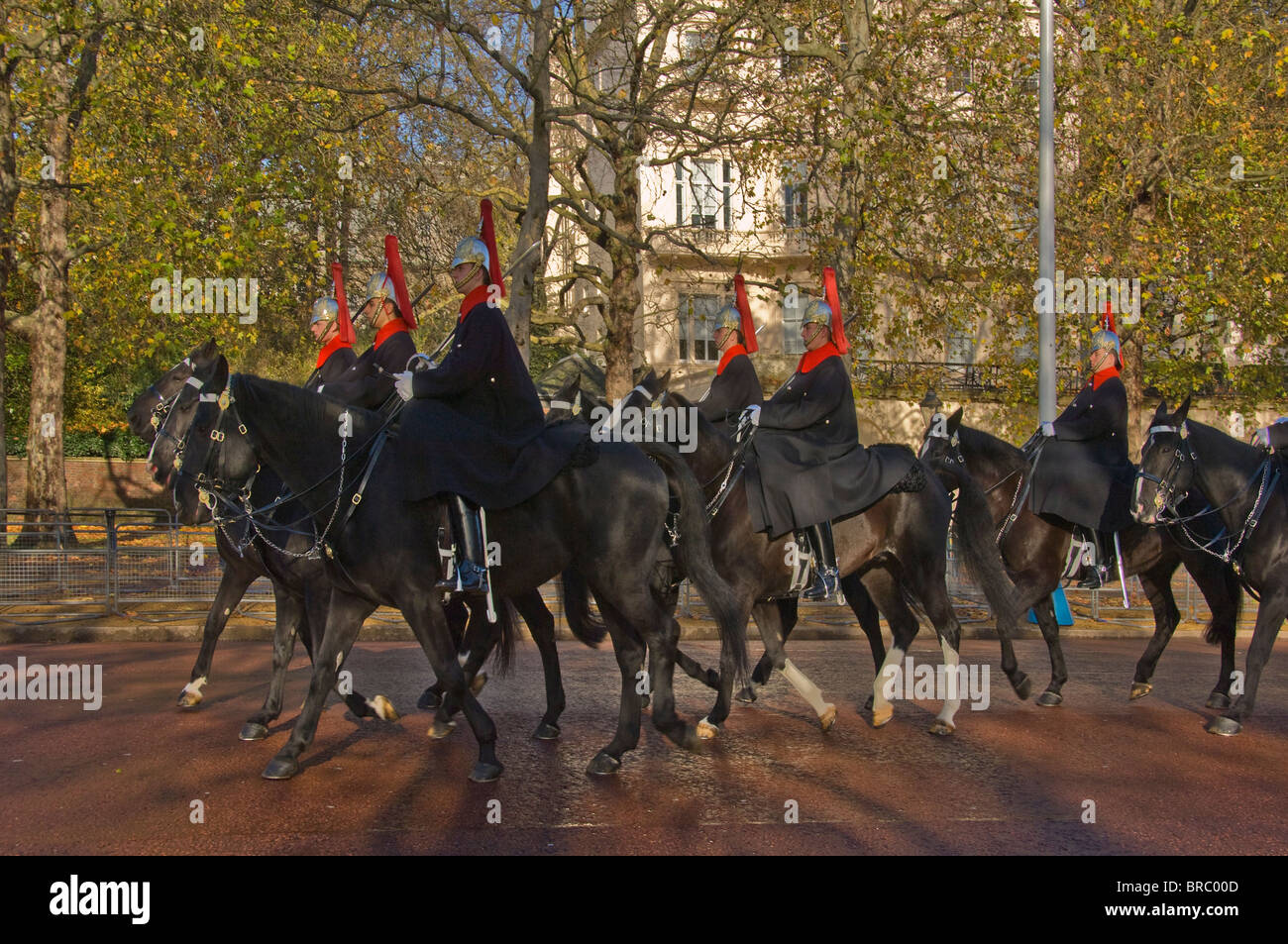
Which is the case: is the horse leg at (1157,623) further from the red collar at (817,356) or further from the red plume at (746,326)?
the red plume at (746,326)

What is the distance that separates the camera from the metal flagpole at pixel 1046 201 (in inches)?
607

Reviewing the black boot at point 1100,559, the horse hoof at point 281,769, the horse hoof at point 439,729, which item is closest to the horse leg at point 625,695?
the horse hoof at point 439,729

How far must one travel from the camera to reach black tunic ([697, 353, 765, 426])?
9.50 meters

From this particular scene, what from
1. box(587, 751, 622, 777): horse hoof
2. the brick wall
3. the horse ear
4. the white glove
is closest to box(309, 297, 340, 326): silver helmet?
the horse ear

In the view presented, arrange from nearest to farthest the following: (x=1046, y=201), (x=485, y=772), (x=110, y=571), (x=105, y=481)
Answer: (x=485, y=772), (x=110, y=571), (x=1046, y=201), (x=105, y=481)

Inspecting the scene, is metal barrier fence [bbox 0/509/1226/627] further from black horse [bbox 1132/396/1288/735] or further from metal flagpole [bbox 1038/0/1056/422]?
black horse [bbox 1132/396/1288/735]

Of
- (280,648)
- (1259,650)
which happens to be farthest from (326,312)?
(1259,650)

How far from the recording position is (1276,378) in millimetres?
24844

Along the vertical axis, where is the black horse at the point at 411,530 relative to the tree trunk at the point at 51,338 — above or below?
below

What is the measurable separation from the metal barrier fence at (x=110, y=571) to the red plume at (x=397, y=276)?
644 centimetres

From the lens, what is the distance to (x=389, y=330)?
8.50 metres

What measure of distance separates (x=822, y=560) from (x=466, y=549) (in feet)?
9.51

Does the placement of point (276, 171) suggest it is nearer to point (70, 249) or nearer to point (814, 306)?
point (70, 249)
